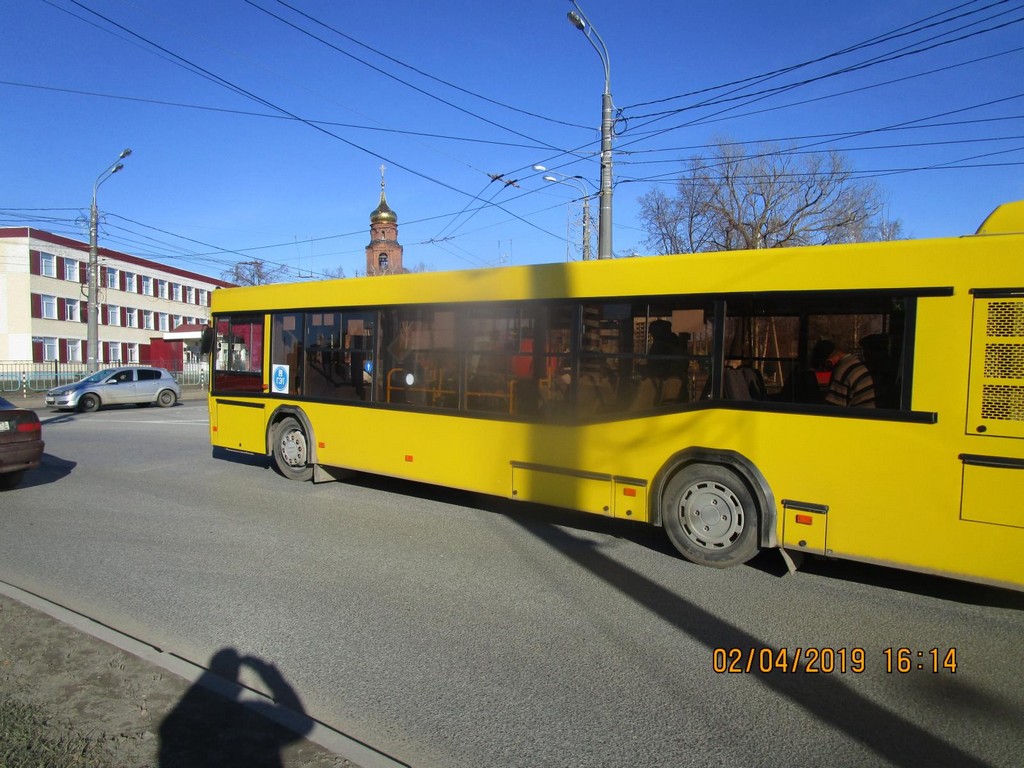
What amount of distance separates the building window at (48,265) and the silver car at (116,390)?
29.0 meters

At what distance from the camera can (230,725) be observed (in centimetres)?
325

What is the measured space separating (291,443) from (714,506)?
640cm

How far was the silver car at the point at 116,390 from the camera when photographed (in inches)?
901

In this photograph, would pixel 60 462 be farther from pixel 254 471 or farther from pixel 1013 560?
pixel 1013 560

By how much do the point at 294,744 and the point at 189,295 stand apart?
73.8 metres

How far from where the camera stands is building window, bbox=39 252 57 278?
47438mm

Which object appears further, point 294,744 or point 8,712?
point 8,712

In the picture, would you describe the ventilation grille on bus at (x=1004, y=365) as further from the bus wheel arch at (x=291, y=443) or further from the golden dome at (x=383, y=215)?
the golden dome at (x=383, y=215)

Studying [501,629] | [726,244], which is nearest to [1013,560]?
[501,629]

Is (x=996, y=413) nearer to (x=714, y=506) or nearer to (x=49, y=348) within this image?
(x=714, y=506)

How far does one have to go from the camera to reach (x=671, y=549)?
6426 millimetres

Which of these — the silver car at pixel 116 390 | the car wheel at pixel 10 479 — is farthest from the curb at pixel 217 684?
the silver car at pixel 116 390

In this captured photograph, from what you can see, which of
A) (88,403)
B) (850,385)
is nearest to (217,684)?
(850,385)

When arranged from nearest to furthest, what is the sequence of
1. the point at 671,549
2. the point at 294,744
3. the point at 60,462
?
the point at 294,744 → the point at 671,549 → the point at 60,462
